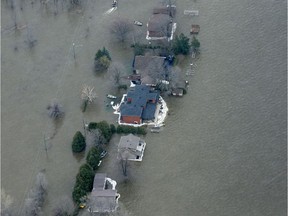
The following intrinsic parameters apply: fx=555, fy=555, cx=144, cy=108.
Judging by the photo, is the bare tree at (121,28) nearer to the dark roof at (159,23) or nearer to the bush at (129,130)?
the dark roof at (159,23)

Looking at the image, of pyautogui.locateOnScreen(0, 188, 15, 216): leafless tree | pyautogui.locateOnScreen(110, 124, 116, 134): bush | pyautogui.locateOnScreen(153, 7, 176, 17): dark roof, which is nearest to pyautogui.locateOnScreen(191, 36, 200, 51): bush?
pyautogui.locateOnScreen(153, 7, 176, 17): dark roof

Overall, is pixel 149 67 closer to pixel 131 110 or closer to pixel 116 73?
pixel 116 73

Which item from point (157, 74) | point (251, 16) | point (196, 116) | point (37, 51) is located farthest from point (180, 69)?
point (37, 51)

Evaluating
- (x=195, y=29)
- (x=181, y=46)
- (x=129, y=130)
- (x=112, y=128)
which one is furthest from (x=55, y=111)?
(x=195, y=29)

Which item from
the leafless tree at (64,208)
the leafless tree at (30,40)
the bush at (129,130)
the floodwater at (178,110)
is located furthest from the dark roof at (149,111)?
the leafless tree at (30,40)

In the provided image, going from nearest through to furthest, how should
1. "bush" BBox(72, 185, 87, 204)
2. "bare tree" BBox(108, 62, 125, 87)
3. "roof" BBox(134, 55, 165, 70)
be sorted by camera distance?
"bush" BBox(72, 185, 87, 204), "bare tree" BBox(108, 62, 125, 87), "roof" BBox(134, 55, 165, 70)

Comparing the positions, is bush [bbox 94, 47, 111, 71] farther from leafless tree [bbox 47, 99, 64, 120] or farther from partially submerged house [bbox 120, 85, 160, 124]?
leafless tree [bbox 47, 99, 64, 120]
